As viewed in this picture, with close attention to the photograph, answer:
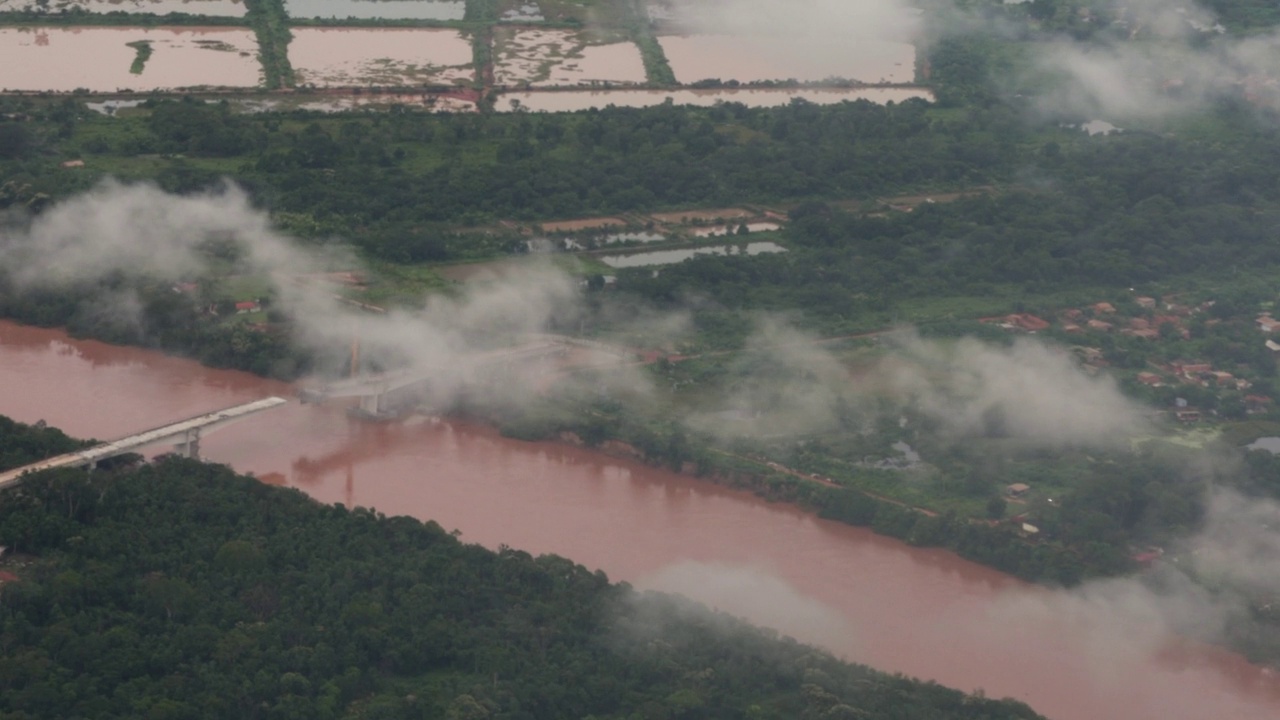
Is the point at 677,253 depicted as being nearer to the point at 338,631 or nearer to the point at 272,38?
the point at 272,38

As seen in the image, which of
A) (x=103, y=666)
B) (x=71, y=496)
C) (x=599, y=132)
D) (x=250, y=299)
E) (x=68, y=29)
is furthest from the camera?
(x=68, y=29)

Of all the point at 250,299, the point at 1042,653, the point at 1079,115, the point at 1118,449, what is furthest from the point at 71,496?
the point at 1079,115

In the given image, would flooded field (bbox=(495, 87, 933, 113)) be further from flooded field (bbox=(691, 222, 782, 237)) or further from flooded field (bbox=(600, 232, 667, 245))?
flooded field (bbox=(600, 232, 667, 245))

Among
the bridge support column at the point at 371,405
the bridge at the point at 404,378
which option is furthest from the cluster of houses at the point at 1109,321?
the bridge support column at the point at 371,405

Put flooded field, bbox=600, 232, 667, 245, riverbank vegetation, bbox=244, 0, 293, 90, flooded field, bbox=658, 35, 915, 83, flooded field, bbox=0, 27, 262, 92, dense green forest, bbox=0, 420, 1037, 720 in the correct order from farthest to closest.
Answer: flooded field, bbox=658, 35, 915, 83
riverbank vegetation, bbox=244, 0, 293, 90
flooded field, bbox=0, 27, 262, 92
flooded field, bbox=600, 232, 667, 245
dense green forest, bbox=0, 420, 1037, 720

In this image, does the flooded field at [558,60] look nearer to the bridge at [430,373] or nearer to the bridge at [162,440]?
the bridge at [430,373]

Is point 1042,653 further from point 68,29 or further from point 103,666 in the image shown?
point 68,29

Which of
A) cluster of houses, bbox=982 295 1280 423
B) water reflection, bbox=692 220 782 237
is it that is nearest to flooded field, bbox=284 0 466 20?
water reflection, bbox=692 220 782 237

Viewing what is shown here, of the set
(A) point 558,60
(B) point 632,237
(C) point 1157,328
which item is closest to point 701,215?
(B) point 632,237
